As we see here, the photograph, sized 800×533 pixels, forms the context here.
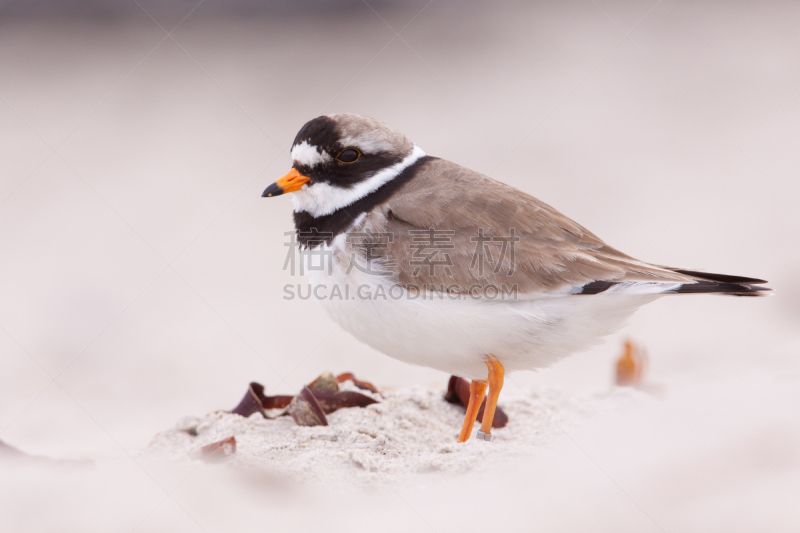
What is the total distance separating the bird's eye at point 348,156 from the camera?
388cm

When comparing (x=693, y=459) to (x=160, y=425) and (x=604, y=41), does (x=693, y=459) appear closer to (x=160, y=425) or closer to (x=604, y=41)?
(x=160, y=425)

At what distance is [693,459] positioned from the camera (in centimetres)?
266

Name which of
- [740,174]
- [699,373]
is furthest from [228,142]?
[699,373]

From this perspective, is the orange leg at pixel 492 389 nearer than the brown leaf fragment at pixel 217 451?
No

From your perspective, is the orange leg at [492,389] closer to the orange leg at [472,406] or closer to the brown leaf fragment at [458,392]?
the orange leg at [472,406]

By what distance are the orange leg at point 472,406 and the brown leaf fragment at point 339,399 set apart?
24.5 inches

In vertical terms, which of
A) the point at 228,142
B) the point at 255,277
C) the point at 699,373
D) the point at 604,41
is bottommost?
the point at 699,373

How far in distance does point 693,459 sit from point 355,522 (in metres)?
1.30

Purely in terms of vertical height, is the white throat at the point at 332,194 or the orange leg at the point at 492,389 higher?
the white throat at the point at 332,194

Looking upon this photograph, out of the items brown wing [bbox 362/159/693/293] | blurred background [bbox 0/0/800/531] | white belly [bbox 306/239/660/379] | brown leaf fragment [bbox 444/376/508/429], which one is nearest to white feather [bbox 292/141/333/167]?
brown wing [bbox 362/159/693/293]

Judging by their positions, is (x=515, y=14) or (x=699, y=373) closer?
(x=699, y=373)

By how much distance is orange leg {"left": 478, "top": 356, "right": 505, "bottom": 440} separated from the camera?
3.67 metres

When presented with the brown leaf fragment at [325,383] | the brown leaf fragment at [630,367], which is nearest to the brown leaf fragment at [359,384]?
the brown leaf fragment at [325,383]

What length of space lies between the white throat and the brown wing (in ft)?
0.58
